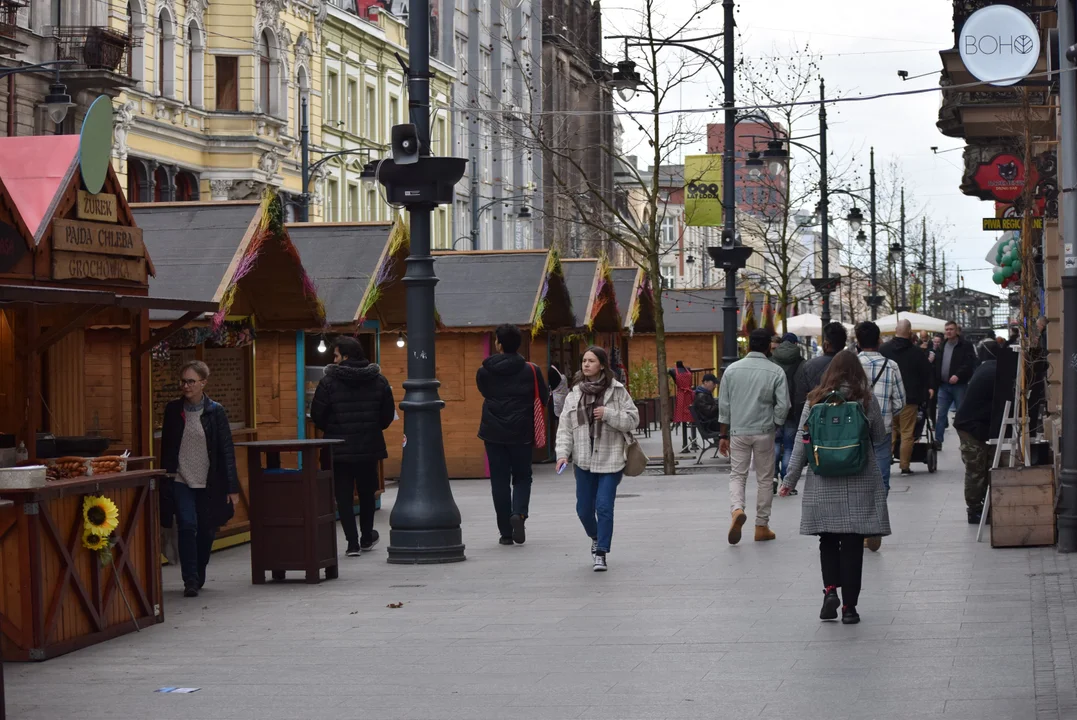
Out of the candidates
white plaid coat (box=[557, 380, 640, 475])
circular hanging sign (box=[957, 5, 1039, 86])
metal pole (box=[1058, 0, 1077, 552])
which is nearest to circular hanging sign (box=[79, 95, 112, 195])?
white plaid coat (box=[557, 380, 640, 475])

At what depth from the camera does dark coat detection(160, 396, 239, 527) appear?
12.7m

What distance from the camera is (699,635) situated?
10055mm

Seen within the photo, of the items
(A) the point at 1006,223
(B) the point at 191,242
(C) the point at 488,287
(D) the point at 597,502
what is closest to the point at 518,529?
(D) the point at 597,502

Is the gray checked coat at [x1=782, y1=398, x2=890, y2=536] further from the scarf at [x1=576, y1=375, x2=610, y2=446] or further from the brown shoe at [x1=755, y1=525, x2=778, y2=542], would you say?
the brown shoe at [x1=755, y1=525, x2=778, y2=542]

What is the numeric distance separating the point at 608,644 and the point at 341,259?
36.6 ft

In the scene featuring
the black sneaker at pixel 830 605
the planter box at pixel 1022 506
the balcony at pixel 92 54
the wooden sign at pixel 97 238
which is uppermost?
the balcony at pixel 92 54

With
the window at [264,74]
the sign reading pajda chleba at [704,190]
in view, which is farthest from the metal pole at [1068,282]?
the window at [264,74]

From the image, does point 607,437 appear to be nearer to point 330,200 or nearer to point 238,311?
point 238,311

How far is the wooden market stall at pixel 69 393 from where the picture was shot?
969cm

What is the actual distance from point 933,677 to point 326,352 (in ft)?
43.7

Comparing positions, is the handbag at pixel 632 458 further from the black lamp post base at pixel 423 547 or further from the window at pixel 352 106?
the window at pixel 352 106

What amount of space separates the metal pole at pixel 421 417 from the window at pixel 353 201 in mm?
41507

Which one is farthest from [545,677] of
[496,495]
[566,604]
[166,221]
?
[166,221]

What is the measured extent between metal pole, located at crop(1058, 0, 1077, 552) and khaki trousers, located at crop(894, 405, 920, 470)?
8.11 m
